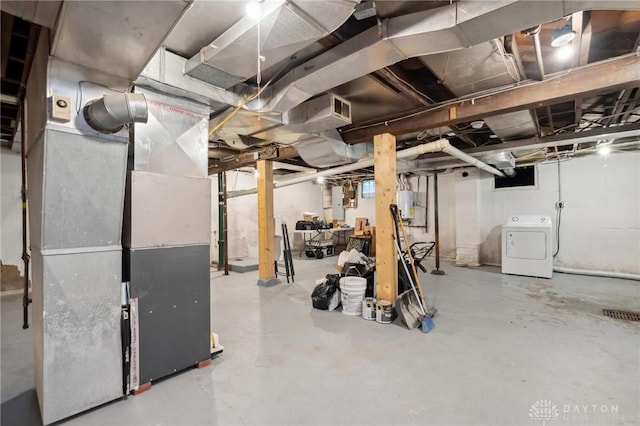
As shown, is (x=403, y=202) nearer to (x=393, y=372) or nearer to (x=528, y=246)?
(x=528, y=246)

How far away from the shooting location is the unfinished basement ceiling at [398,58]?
151 centimetres

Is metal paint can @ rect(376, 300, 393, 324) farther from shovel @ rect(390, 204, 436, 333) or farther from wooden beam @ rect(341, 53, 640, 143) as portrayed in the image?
wooden beam @ rect(341, 53, 640, 143)

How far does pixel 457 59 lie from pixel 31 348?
4.45m

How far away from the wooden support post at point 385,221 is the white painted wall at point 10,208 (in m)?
5.83

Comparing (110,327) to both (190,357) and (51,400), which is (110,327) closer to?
(51,400)

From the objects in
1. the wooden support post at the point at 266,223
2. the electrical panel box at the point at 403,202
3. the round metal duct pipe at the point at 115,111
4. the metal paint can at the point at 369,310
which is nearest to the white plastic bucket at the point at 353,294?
the metal paint can at the point at 369,310

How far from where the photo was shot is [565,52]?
2113mm

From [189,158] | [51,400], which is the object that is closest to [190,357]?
[51,400]

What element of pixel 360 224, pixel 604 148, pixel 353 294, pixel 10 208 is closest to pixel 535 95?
pixel 353 294

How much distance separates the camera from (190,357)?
2225 mm

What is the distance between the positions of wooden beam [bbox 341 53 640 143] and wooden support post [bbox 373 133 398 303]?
24 centimetres

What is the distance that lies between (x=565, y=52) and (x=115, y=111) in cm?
307

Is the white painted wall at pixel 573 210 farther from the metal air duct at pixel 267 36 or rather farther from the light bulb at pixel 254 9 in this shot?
the light bulb at pixel 254 9
